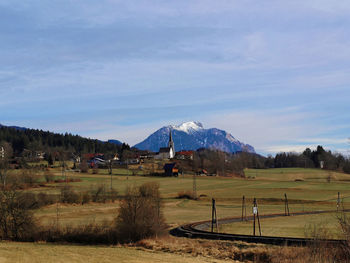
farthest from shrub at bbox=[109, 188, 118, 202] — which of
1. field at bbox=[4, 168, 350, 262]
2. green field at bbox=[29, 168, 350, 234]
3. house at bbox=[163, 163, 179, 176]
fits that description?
house at bbox=[163, 163, 179, 176]

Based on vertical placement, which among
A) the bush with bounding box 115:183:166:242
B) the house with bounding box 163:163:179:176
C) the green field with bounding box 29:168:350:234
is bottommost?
the green field with bounding box 29:168:350:234

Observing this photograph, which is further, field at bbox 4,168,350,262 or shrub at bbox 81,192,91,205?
shrub at bbox 81,192,91,205

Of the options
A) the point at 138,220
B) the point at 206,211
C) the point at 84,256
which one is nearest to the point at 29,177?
the point at 206,211

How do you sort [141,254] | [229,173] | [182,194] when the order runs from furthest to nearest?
[229,173], [182,194], [141,254]

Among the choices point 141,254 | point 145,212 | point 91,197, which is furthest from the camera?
point 91,197

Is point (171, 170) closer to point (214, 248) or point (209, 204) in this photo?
point (209, 204)

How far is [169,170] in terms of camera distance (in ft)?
559

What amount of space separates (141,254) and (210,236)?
43.3ft

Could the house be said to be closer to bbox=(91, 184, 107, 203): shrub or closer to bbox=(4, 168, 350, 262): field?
bbox=(4, 168, 350, 262): field

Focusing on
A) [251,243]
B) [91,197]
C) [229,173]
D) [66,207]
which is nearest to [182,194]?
[91,197]

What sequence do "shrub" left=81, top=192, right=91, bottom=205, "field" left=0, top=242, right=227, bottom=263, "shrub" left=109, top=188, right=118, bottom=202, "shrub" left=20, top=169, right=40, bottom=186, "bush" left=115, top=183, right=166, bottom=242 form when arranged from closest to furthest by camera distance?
"field" left=0, top=242, right=227, bottom=263
"bush" left=115, top=183, right=166, bottom=242
"shrub" left=81, top=192, right=91, bottom=205
"shrub" left=109, top=188, right=118, bottom=202
"shrub" left=20, top=169, right=40, bottom=186

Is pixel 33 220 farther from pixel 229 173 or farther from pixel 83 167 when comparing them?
pixel 229 173

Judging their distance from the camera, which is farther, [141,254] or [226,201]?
[226,201]

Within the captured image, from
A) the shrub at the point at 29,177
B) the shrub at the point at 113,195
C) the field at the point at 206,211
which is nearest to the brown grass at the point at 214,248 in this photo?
the field at the point at 206,211
